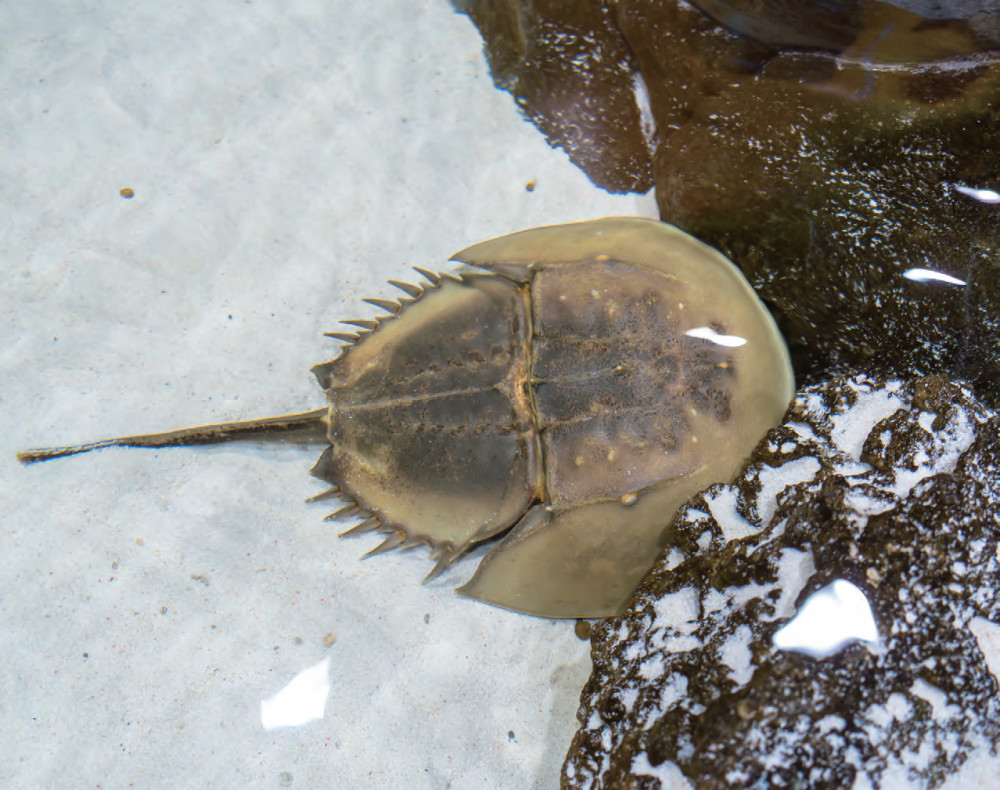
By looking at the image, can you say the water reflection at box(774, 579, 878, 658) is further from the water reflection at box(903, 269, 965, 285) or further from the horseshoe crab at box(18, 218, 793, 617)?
the water reflection at box(903, 269, 965, 285)

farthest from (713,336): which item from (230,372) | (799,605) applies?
(230,372)

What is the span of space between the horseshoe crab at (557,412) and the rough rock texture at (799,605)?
178mm

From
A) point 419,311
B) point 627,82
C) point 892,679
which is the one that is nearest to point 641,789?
point 892,679

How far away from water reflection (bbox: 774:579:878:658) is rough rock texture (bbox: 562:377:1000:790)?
0.02 metres

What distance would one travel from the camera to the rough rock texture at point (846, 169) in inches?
89.4

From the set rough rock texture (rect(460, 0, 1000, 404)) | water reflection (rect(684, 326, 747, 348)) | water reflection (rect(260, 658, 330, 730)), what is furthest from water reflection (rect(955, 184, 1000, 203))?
water reflection (rect(260, 658, 330, 730))

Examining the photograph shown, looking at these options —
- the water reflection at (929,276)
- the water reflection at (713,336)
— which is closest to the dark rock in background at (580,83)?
the water reflection at (713,336)

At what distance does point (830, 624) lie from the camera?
165 centimetres

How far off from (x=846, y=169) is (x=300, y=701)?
2804 millimetres

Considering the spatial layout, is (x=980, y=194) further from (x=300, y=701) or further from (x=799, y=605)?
(x=300, y=701)

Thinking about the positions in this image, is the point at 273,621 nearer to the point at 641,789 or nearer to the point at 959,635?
the point at 641,789

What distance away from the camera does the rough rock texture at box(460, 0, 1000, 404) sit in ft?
7.45

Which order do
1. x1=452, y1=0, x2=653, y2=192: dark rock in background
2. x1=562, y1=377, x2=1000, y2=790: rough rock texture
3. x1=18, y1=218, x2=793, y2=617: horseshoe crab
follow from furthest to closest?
x1=452, y1=0, x2=653, y2=192: dark rock in background → x1=18, y1=218, x2=793, y2=617: horseshoe crab → x1=562, y1=377, x2=1000, y2=790: rough rock texture

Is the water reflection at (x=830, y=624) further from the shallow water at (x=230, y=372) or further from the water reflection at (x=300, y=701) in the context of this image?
the water reflection at (x=300, y=701)
